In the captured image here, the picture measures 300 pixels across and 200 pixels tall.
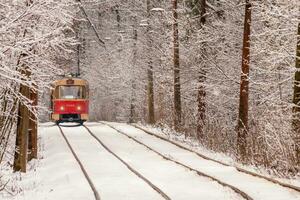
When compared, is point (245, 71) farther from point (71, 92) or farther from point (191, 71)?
point (71, 92)

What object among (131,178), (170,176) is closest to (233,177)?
(170,176)

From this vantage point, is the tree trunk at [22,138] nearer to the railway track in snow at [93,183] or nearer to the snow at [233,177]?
the railway track in snow at [93,183]

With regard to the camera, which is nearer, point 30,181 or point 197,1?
point 30,181

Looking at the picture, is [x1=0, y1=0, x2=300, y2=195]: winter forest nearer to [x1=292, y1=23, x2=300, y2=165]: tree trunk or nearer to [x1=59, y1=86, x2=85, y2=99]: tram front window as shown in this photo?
[x1=292, y1=23, x2=300, y2=165]: tree trunk

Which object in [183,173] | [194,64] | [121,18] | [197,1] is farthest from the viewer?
[121,18]

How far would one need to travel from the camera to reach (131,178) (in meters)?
12.8

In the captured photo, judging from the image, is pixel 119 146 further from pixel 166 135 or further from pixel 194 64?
pixel 194 64

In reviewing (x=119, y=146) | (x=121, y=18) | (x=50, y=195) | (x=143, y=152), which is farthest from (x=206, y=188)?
(x=121, y=18)

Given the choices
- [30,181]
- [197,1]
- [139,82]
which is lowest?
[30,181]

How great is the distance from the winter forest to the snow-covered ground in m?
1.12

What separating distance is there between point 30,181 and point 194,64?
12247 mm

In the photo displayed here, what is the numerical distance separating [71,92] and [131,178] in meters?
18.0

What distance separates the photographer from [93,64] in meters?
49.0

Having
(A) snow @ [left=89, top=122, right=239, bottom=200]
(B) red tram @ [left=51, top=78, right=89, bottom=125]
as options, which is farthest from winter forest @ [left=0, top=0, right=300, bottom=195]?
(B) red tram @ [left=51, top=78, right=89, bottom=125]
